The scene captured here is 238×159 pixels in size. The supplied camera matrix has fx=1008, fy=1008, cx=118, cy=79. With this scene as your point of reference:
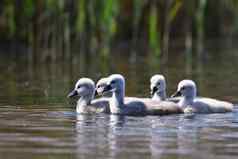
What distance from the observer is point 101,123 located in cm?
1227

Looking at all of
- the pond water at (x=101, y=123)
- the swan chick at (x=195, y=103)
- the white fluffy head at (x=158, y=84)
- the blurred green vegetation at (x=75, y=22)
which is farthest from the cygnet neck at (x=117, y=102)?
the blurred green vegetation at (x=75, y=22)

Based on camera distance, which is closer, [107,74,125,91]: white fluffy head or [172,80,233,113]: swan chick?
[172,80,233,113]: swan chick

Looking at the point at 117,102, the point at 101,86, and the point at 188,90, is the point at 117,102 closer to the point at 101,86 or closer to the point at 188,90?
the point at 101,86

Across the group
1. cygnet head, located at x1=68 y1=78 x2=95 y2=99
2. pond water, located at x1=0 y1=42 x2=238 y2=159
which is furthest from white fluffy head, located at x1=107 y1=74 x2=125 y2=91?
pond water, located at x1=0 y1=42 x2=238 y2=159

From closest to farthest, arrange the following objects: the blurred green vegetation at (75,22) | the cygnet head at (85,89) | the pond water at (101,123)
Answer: the pond water at (101,123) < the cygnet head at (85,89) < the blurred green vegetation at (75,22)

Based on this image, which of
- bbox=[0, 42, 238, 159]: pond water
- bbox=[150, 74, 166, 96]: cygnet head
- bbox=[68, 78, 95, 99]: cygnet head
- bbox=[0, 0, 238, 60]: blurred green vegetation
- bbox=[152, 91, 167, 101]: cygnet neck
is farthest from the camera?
bbox=[0, 0, 238, 60]: blurred green vegetation

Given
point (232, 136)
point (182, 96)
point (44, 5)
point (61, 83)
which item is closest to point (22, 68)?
point (44, 5)

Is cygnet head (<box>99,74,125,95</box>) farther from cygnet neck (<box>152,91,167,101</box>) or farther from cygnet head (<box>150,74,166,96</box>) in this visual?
cygnet neck (<box>152,91,167,101</box>)

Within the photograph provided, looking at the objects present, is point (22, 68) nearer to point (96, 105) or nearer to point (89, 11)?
point (89, 11)

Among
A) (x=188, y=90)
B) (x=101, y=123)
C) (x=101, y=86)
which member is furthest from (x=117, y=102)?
(x=101, y=123)

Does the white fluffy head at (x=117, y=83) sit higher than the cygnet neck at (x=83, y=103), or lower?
higher

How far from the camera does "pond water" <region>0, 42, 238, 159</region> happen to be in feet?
32.8

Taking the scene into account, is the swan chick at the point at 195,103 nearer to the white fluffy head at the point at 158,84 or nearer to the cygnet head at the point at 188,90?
the cygnet head at the point at 188,90

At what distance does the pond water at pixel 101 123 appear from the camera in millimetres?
10000
